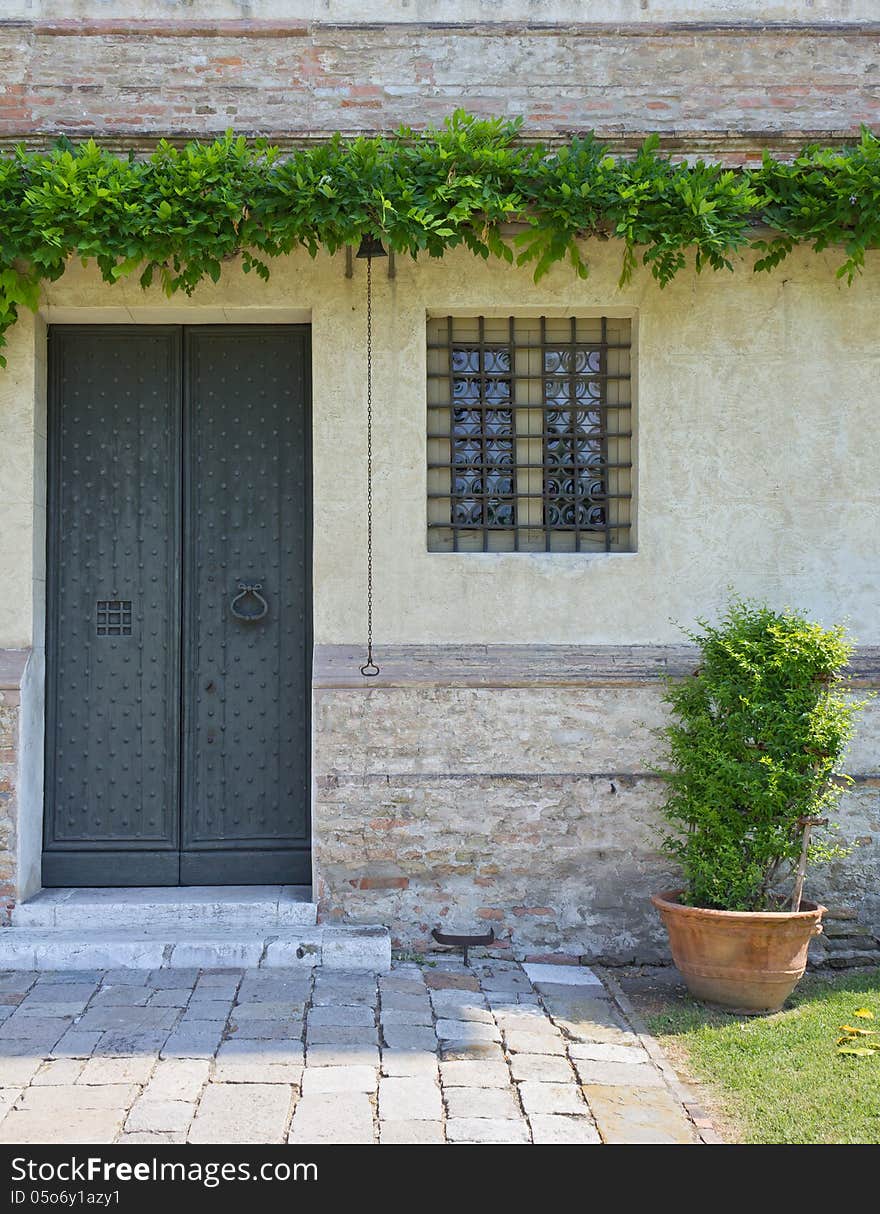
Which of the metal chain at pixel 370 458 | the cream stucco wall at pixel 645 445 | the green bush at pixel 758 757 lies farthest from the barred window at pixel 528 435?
the green bush at pixel 758 757

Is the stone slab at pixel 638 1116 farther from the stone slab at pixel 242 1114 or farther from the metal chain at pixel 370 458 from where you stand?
the metal chain at pixel 370 458

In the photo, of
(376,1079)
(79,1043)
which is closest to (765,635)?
(376,1079)

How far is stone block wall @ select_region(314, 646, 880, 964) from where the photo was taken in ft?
18.6

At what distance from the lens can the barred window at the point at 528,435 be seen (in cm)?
598

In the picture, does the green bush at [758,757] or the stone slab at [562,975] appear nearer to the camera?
the green bush at [758,757]

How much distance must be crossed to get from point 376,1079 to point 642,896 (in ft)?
6.75

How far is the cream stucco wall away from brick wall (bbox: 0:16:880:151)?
75cm

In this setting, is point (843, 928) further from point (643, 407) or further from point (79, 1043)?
point (79, 1043)

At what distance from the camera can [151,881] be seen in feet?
19.5

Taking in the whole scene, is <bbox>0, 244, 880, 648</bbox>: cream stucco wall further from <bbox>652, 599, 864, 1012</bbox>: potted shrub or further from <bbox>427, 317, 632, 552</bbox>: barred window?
<bbox>652, 599, 864, 1012</bbox>: potted shrub

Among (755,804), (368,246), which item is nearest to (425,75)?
(368,246)

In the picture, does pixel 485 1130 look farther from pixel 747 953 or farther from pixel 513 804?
pixel 513 804

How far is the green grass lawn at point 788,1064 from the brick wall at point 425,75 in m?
4.16

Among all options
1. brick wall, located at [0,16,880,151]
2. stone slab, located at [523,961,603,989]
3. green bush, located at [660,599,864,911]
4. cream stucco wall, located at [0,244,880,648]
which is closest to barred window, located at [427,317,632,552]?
cream stucco wall, located at [0,244,880,648]
